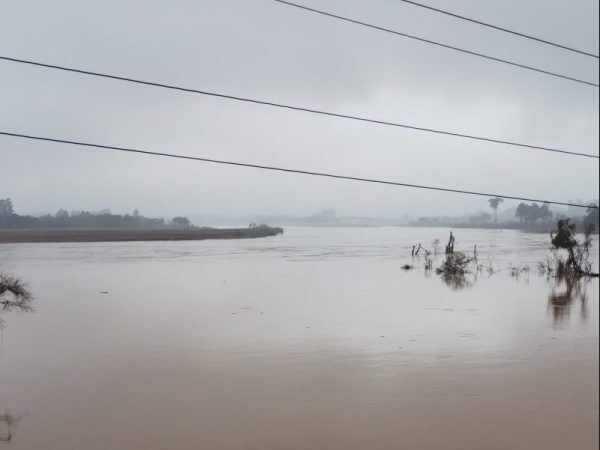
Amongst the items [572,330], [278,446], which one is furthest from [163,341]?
[572,330]

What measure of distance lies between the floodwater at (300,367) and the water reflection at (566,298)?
12cm

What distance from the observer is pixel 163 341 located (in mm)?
13656

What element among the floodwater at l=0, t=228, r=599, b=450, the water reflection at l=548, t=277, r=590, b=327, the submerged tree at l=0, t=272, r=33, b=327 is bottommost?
the floodwater at l=0, t=228, r=599, b=450

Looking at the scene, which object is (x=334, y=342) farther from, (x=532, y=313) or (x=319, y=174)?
(x=319, y=174)

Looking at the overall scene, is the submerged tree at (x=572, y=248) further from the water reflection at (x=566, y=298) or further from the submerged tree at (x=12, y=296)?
the submerged tree at (x=12, y=296)

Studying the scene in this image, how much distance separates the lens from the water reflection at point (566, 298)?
51.3 ft

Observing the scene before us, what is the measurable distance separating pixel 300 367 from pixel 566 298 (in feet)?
41.2

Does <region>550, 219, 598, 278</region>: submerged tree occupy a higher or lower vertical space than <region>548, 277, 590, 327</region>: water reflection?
higher

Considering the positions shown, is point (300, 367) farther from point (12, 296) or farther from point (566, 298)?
point (566, 298)

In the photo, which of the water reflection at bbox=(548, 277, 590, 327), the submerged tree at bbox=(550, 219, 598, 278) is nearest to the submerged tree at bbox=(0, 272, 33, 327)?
the water reflection at bbox=(548, 277, 590, 327)

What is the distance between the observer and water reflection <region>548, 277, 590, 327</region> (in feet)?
51.3

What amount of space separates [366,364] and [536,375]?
126 inches

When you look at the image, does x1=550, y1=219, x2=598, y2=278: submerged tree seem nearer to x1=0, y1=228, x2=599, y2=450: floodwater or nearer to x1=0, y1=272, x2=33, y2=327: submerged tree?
x1=0, y1=228, x2=599, y2=450: floodwater

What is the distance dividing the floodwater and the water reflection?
0.12m
